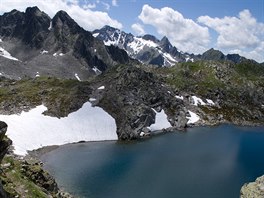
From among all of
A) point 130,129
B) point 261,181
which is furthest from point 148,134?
point 261,181

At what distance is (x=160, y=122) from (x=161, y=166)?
46.8 meters

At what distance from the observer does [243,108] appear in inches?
6806

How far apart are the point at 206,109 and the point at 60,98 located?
67.4 m

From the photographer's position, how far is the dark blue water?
68.6m

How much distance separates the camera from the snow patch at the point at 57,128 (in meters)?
96.6

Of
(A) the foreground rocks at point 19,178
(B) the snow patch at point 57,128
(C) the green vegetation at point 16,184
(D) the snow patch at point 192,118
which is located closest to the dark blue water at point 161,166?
(B) the snow patch at point 57,128

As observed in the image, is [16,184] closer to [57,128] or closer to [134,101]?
[57,128]

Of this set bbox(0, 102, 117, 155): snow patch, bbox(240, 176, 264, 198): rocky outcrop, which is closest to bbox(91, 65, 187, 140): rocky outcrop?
bbox(0, 102, 117, 155): snow patch

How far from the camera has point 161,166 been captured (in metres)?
85.4

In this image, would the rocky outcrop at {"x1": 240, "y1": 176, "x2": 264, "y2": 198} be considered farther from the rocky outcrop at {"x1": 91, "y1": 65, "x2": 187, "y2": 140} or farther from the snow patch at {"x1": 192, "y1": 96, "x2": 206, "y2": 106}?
the snow patch at {"x1": 192, "y1": 96, "x2": 206, "y2": 106}

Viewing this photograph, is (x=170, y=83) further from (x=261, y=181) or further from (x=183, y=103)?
(x=261, y=181)

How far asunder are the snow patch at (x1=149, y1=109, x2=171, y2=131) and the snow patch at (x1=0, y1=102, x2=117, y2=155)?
16.4m

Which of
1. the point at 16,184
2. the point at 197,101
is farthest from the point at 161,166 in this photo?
the point at 197,101

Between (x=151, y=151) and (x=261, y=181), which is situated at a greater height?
(x=261, y=181)
